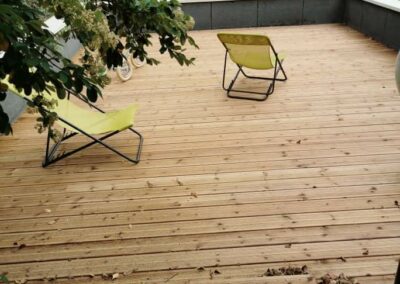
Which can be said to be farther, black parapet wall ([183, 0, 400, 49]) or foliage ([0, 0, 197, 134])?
black parapet wall ([183, 0, 400, 49])

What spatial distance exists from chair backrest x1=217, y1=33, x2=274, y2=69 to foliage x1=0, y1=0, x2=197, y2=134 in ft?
7.65

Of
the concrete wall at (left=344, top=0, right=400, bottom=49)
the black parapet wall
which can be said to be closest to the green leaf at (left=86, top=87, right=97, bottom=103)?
the concrete wall at (left=344, top=0, right=400, bottom=49)

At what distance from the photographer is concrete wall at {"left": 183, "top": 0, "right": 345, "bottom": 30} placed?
7352 mm

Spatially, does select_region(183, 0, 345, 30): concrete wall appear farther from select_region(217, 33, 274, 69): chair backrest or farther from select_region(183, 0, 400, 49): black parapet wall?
select_region(217, 33, 274, 69): chair backrest

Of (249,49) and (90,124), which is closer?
(90,124)

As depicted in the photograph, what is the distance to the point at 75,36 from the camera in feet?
4.35

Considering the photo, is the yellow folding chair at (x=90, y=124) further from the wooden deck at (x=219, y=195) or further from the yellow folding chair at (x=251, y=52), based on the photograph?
the yellow folding chair at (x=251, y=52)

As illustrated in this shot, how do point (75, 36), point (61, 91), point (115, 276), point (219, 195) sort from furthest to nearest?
point (219, 195), point (115, 276), point (75, 36), point (61, 91)

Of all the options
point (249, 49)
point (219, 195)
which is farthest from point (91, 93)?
point (249, 49)

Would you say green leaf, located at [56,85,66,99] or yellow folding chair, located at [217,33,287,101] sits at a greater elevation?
green leaf, located at [56,85,66,99]

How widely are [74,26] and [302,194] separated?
70.1 inches

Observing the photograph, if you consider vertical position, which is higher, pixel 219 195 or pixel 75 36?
pixel 75 36

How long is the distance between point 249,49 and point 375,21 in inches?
128

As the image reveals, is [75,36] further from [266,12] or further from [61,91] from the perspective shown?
[266,12]
